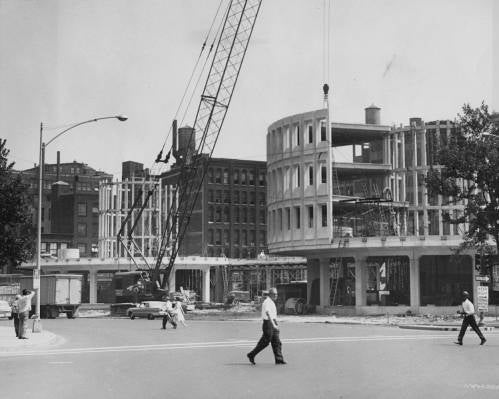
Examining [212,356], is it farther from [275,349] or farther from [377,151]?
[377,151]

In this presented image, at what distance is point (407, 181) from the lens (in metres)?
77.0

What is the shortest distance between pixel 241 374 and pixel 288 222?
5332cm

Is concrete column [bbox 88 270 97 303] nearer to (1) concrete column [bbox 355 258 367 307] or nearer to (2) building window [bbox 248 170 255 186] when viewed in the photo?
(2) building window [bbox 248 170 255 186]

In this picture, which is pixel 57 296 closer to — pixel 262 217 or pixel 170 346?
pixel 170 346

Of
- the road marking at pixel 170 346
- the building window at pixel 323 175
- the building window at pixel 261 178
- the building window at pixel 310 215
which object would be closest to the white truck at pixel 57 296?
the building window at pixel 310 215

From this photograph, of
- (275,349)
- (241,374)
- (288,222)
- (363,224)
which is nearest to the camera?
(241,374)

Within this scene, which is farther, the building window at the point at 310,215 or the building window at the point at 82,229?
the building window at the point at 82,229

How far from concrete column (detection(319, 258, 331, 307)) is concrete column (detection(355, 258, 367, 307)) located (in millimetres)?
5405

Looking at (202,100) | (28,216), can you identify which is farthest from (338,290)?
(28,216)

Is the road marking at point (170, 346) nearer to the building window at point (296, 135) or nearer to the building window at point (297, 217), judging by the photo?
the building window at point (297, 217)

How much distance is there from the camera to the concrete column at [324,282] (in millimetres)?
70750

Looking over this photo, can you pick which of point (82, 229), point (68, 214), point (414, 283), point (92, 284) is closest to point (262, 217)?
point (82, 229)

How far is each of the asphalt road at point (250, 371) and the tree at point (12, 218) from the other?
10.1m

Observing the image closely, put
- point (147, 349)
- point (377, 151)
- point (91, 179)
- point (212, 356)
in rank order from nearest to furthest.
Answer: point (212, 356)
point (147, 349)
point (377, 151)
point (91, 179)
